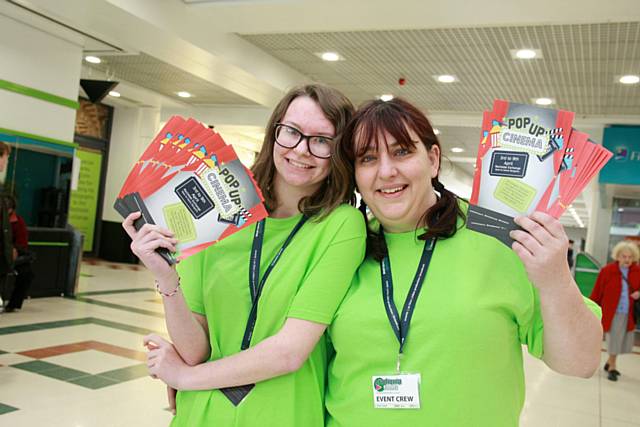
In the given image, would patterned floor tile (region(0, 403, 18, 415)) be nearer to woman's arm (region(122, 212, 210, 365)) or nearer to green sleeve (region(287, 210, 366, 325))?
woman's arm (region(122, 212, 210, 365))

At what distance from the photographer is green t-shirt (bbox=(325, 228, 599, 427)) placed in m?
1.30

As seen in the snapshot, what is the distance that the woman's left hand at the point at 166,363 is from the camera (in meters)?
1.45

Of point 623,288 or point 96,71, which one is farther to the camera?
point 96,71

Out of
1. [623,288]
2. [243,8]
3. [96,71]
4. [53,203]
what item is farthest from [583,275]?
[96,71]

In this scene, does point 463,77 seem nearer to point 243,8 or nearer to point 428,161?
point 243,8

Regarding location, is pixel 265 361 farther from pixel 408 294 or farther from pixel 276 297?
pixel 408 294

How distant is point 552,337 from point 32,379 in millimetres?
4383

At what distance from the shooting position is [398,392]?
131cm

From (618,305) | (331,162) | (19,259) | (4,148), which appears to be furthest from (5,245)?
(618,305)

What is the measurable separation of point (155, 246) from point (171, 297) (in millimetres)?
133

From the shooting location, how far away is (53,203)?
8805mm

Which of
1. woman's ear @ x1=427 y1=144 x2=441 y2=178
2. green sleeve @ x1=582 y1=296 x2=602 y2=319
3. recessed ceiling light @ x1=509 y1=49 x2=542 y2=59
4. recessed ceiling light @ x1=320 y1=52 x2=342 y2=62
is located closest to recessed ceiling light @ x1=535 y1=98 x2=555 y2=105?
recessed ceiling light @ x1=509 y1=49 x2=542 y2=59

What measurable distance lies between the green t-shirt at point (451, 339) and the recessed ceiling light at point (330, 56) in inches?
303

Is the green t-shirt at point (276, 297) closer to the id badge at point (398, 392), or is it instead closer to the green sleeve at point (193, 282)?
the green sleeve at point (193, 282)
